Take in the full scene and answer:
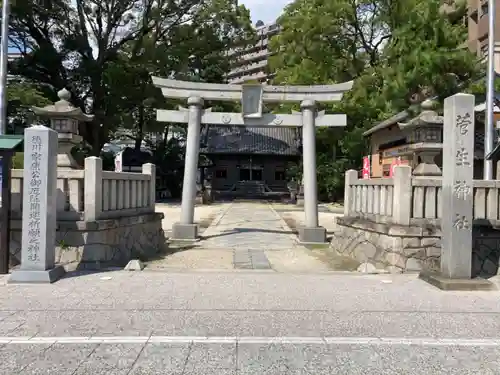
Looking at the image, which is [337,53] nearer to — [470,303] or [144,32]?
[144,32]

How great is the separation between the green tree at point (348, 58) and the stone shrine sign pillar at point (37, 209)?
16.7 meters

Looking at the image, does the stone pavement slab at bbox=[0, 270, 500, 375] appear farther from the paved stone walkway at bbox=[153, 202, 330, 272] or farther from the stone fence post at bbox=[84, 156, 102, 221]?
the paved stone walkway at bbox=[153, 202, 330, 272]

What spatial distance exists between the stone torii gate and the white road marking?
8997 mm

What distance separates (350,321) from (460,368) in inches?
59.6

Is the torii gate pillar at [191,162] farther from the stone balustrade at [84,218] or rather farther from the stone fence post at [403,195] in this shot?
the stone fence post at [403,195]

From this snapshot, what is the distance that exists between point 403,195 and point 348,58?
2228 centimetres

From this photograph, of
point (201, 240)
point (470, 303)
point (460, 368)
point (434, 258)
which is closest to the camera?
point (460, 368)

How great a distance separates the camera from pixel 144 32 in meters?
25.0

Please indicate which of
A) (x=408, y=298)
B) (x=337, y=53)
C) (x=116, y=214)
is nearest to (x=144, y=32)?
(x=337, y=53)

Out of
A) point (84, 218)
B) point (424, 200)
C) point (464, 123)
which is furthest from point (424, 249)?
point (84, 218)

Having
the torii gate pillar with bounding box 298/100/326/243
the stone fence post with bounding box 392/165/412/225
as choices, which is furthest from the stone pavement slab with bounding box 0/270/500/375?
the torii gate pillar with bounding box 298/100/326/243

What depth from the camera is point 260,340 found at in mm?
4801

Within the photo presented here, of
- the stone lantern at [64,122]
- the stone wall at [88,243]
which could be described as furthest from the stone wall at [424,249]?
the stone lantern at [64,122]

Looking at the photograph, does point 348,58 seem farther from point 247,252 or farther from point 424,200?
point 424,200
